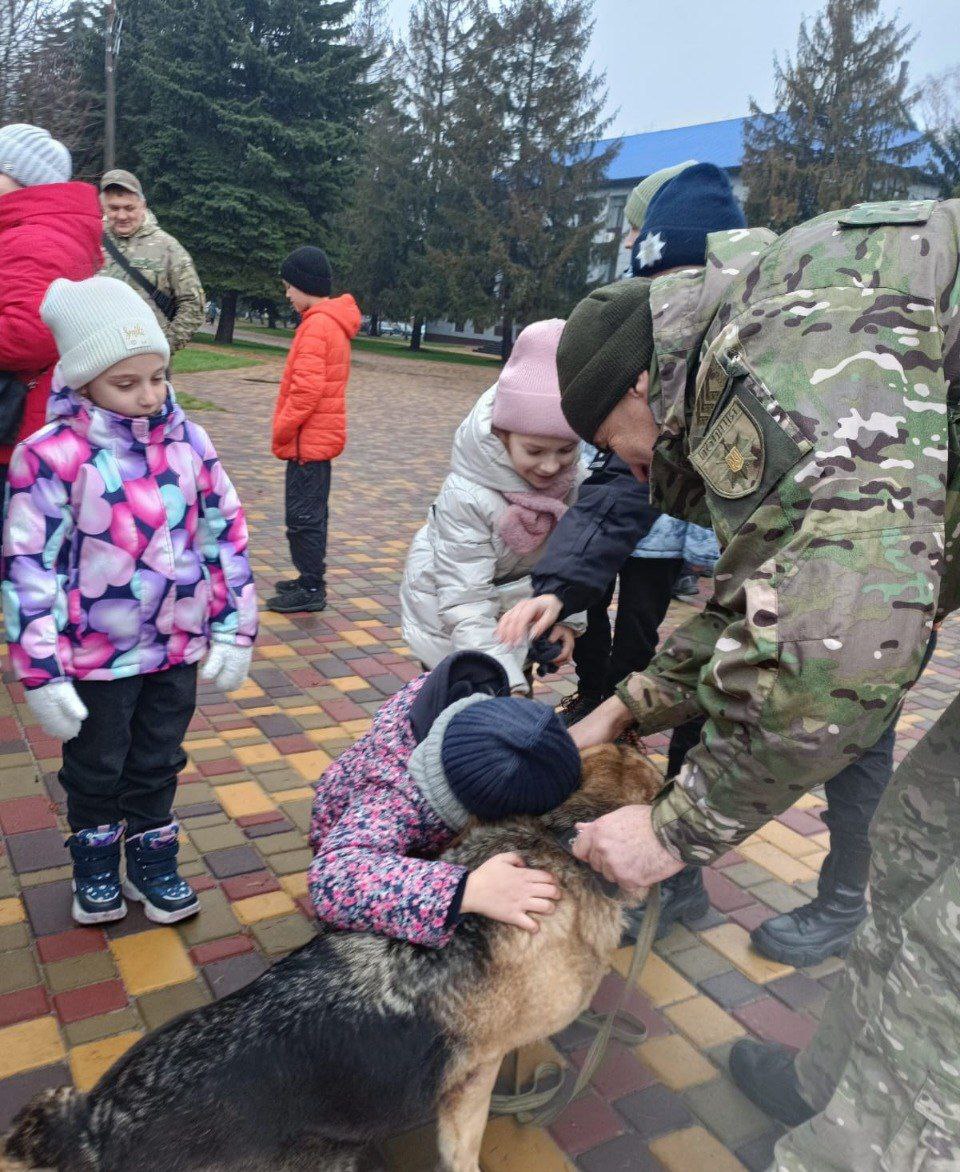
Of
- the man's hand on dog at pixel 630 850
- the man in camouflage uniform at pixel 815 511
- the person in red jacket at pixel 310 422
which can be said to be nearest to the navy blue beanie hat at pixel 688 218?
the man in camouflage uniform at pixel 815 511

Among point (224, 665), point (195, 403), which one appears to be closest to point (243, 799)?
point (224, 665)

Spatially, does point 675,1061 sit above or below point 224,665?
below

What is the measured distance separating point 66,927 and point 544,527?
1794 millimetres

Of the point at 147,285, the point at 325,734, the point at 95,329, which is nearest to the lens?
the point at 95,329

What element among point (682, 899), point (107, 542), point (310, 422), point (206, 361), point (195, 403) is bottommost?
point (206, 361)

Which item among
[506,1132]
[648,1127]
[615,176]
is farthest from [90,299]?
[615,176]

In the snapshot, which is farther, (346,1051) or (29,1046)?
(29,1046)

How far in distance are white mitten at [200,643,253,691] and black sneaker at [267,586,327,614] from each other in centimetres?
267

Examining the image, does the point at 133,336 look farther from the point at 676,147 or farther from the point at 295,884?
the point at 676,147

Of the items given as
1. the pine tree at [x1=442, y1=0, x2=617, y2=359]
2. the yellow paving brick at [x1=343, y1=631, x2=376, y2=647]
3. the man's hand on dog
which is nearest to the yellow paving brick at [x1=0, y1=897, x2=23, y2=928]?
the man's hand on dog

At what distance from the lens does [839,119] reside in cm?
3284

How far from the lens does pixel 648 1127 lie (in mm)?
2191

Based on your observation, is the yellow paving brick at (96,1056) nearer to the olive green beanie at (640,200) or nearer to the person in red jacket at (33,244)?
the person in red jacket at (33,244)

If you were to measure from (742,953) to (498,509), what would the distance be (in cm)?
151
